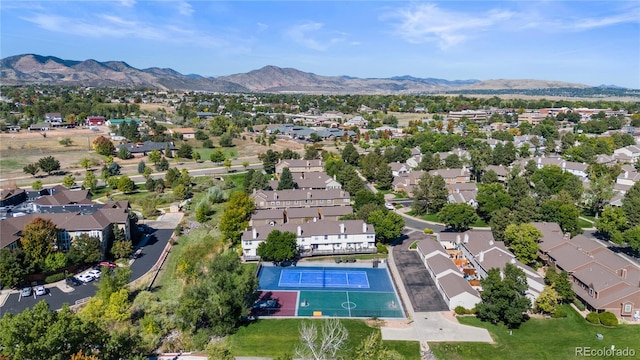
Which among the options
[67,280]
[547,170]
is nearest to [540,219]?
[547,170]

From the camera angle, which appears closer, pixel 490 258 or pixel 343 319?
pixel 343 319

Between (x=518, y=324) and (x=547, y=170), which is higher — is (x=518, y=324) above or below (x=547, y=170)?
below

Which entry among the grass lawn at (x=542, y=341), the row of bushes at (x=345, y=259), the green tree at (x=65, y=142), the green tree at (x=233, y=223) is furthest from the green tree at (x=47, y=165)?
the grass lawn at (x=542, y=341)

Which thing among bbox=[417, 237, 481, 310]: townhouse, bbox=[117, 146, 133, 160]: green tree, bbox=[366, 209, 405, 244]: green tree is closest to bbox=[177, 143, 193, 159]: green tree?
bbox=[117, 146, 133, 160]: green tree

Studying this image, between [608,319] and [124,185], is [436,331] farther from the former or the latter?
[124,185]

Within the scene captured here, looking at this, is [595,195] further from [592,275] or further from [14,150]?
[14,150]

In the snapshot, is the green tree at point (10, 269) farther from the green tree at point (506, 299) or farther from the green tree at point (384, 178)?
the green tree at point (384, 178)
